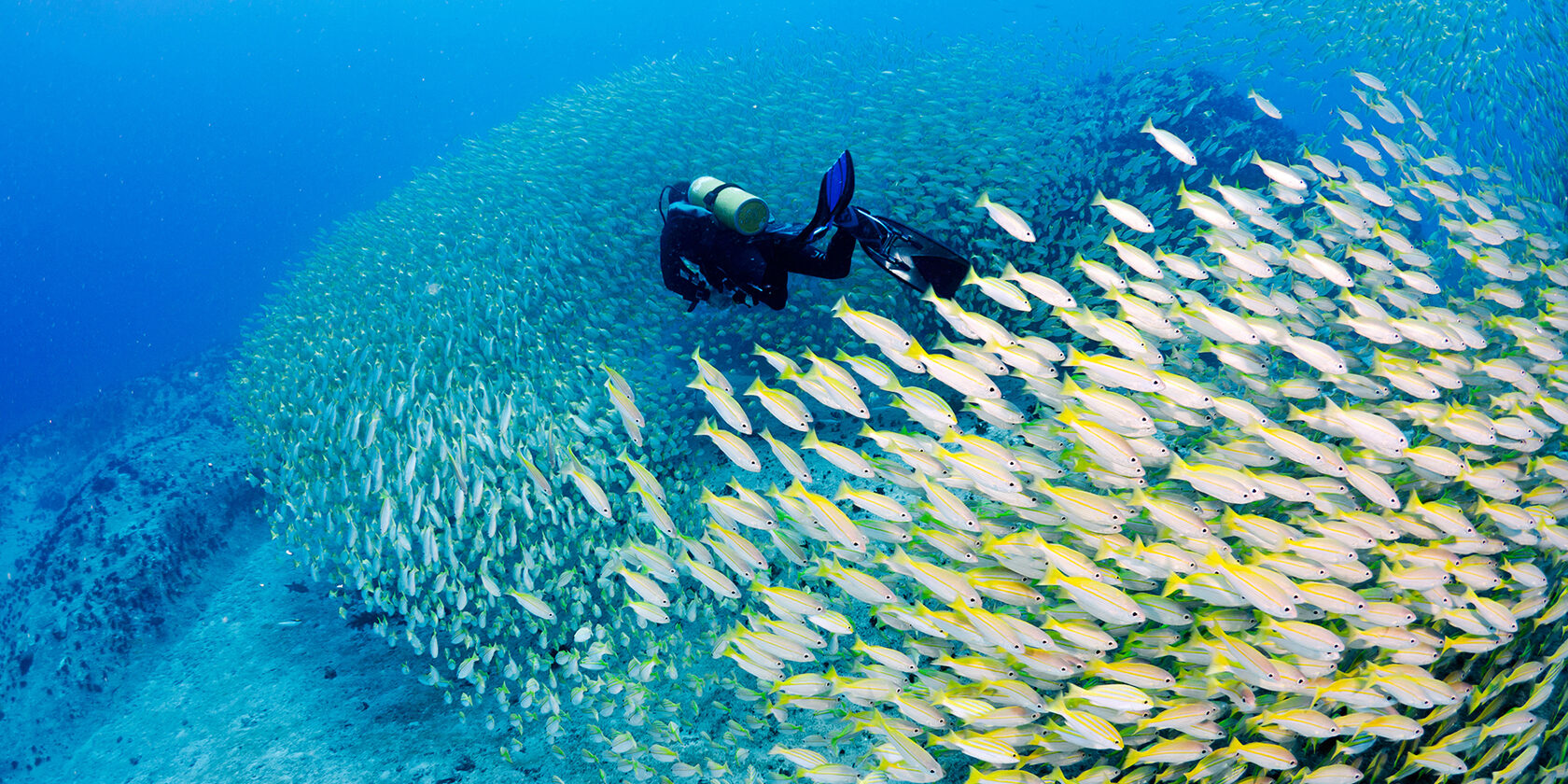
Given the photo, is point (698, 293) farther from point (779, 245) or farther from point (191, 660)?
point (191, 660)

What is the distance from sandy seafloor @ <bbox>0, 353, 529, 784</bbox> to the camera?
15.3ft

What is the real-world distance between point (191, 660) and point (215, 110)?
141 m

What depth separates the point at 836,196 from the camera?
4074 millimetres

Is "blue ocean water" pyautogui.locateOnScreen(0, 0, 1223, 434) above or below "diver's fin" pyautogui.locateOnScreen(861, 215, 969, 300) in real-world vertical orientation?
above

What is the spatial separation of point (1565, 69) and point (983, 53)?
26.4 feet

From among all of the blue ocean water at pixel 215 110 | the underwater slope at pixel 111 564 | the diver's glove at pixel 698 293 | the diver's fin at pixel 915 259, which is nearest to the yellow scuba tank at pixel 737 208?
the diver's glove at pixel 698 293

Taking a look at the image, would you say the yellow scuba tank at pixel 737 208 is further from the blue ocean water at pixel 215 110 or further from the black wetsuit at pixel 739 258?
the blue ocean water at pixel 215 110

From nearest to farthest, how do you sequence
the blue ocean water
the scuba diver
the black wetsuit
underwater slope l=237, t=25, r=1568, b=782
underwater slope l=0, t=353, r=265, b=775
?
underwater slope l=237, t=25, r=1568, b=782
the scuba diver
the black wetsuit
underwater slope l=0, t=353, r=265, b=775
the blue ocean water

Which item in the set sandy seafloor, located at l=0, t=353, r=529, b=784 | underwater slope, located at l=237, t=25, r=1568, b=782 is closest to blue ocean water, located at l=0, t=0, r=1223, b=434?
sandy seafloor, located at l=0, t=353, r=529, b=784

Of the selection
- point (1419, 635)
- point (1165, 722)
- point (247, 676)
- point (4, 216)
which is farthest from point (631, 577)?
point (4, 216)

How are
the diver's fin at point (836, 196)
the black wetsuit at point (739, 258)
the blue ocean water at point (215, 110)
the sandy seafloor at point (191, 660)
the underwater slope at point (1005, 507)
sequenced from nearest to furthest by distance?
the underwater slope at point (1005, 507), the diver's fin at point (836, 196), the black wetsuit at point (739, 258), the sandy seafloor at point (191, 660), the blue ocean water at point (215, 110)

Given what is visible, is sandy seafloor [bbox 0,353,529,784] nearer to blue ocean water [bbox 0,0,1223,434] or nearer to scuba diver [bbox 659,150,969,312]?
scuba diver [bbox 659,150,969,312]

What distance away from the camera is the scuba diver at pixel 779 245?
4238 mm

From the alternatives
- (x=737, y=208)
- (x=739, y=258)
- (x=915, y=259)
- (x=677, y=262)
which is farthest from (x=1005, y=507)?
(x=677, y=262)
